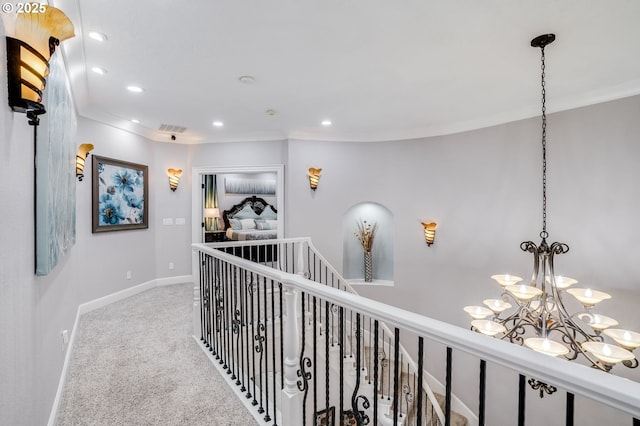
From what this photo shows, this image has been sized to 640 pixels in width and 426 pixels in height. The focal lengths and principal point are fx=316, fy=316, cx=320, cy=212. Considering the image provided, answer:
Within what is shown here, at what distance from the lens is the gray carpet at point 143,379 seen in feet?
6.62

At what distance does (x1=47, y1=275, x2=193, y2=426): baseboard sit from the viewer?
2.04m

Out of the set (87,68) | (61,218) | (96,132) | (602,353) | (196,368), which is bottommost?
(196,368)

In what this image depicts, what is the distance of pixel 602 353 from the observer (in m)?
1.83

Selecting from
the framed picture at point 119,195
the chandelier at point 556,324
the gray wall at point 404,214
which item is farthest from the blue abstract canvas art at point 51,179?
the chandelier at point 556,324

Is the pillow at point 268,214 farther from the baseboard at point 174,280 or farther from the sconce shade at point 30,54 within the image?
the sconce shade at point 30,54

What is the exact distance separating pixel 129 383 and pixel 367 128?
426 centimetres

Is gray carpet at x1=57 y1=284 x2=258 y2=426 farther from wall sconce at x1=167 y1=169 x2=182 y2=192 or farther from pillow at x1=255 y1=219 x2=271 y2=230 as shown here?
pillow at x1=255 y1=219 x2=271 y2=230

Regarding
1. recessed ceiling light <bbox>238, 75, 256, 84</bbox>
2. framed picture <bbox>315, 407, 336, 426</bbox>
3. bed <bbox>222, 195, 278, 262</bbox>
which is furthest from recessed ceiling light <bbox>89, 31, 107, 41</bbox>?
bed <bbox>222, 195, 278, 262</bbox>

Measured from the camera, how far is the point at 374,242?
18.9ft

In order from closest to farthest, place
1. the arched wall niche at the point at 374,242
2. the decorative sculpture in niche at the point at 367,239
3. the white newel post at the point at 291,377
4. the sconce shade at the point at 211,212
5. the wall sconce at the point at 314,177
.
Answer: the white newel post at the point at 291,377
the wall sconce at the point at 314,177
the decorative sculpture in niche at the point at 367,239
the arched wall niche at the point at 374,242
the sconce shade at the point at 211,212

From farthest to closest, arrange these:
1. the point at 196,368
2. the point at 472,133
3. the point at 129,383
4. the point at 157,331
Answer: the point at 472,133 → the point at 157,331 → the point at 196,368 → the point at 129,383

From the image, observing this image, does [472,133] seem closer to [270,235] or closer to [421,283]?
[421,283]

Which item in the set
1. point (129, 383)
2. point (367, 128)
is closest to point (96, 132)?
point (129, 383)

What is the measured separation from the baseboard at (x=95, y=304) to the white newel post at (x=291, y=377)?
4.57 feet
